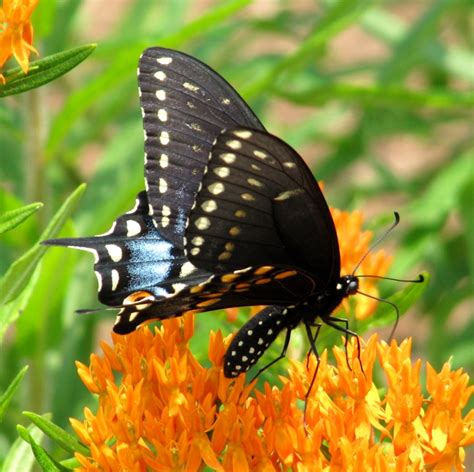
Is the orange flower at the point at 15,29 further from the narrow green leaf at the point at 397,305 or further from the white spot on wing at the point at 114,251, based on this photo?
the narrow green leaf at the point at 397,305

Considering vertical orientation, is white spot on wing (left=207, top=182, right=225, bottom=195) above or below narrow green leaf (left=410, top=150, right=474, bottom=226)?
above

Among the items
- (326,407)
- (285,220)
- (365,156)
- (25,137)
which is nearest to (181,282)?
(285,220)

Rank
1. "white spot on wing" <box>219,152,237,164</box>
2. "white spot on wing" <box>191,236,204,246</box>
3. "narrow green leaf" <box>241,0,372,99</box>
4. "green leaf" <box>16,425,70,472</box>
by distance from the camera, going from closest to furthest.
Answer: "green leaf" <box>16,425,70,472</box> < "white spot on wing" <box>219,152,237,164</box> < "white spot on wing" <box>191,236,204,246</box> < "narrow green leaf" <box>241,0,372,99</box>

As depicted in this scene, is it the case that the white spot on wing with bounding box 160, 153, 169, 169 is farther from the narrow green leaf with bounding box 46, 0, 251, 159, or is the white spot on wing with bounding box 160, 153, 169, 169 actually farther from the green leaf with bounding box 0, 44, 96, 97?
the narrow green leaf with bounding box 46, 0, 251, 159

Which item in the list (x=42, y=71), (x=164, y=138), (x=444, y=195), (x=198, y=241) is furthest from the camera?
(x=444, y=195)

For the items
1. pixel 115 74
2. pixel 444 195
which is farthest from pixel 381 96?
pixel 115 74

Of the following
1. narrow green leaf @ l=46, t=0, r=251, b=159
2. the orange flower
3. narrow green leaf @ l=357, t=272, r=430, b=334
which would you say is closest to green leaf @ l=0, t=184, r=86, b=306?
the orange flower

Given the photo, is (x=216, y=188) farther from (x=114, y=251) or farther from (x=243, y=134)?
(x=114, y=251)
